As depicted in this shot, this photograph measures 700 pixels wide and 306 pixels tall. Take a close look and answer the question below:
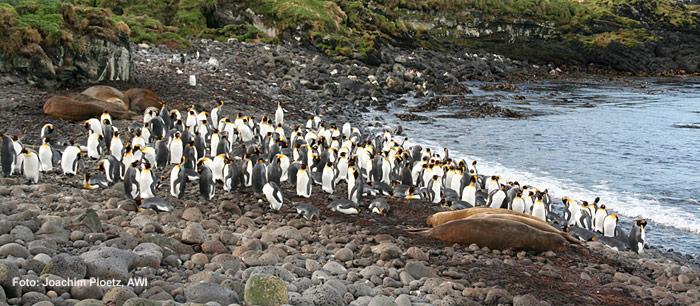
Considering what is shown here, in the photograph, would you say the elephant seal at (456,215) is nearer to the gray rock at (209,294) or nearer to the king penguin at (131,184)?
the king penguin at (131,184)

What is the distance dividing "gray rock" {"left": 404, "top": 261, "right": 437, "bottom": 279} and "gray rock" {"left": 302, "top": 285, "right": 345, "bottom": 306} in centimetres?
172

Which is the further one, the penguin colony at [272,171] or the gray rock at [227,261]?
the penguin colony at [272,171]

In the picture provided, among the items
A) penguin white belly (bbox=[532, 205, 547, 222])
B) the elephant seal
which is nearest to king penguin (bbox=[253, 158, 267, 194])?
the elephant seal

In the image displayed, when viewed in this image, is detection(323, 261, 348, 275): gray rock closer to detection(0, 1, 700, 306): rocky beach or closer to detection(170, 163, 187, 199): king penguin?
detection(0, 1, 700, 306): rocky beach

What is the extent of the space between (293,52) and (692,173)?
24528 mm

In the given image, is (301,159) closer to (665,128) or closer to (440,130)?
(440,130)

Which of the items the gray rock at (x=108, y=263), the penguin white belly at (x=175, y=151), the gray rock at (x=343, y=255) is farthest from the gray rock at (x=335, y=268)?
the penguin white belly at (x=175, y=151)

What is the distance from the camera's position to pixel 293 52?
38188 millimetres

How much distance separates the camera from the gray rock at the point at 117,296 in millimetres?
5273

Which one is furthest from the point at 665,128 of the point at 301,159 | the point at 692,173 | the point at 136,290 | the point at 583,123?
the point at 136,290

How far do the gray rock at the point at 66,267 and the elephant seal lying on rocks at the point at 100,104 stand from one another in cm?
1161

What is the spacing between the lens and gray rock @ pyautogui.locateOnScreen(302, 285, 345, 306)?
20.3 ft

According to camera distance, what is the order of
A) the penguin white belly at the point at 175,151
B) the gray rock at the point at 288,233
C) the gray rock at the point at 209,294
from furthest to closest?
the penguin white belly at the point at 175,151
the gray rock at the point at 288,233
the gray rock at the point at 209,294

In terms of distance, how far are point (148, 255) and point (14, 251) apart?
125cm
